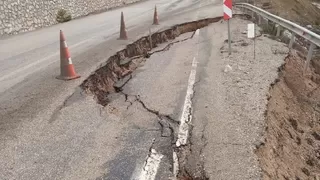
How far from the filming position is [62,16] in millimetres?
18281

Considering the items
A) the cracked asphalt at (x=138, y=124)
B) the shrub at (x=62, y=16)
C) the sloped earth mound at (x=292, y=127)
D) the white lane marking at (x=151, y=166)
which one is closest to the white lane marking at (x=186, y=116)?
the cracked asphalt at (x=138, y=124)

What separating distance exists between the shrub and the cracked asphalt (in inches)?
428

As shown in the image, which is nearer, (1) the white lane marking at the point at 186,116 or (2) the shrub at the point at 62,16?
(1) the white lane marking at the point at 186,116

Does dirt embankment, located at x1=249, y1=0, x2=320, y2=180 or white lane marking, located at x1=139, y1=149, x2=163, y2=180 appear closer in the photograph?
white lane marking, located at x1=139, y1=149, x2=163, y2=180

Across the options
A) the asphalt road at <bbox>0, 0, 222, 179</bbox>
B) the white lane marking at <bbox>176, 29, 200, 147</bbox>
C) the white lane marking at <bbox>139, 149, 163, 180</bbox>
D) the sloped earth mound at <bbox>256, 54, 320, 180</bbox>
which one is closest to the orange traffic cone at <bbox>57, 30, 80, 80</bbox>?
the asphalt road at <bbox>0, 0, 222, 179</bbox>

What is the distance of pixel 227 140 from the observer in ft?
13.9

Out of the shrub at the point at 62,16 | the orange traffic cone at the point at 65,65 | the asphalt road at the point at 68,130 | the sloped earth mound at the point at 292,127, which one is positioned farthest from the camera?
the shrub at the point at 62,16

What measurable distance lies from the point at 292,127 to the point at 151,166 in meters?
2.88

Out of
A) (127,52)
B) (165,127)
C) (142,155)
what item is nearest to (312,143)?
(165,127)

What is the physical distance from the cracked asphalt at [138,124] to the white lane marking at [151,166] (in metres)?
0.02

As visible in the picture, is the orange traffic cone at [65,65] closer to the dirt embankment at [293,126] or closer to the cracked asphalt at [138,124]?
the cracked asphalt at [138,124]

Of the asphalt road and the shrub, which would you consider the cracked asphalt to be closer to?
the asphalt road

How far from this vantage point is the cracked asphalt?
370 centimetres

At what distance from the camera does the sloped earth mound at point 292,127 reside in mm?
4180
